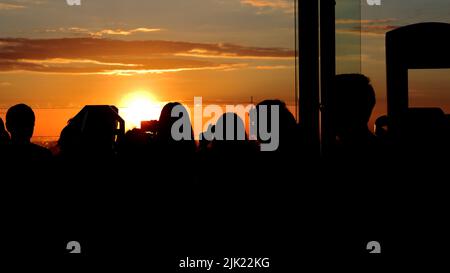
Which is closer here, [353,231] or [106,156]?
[353,231]

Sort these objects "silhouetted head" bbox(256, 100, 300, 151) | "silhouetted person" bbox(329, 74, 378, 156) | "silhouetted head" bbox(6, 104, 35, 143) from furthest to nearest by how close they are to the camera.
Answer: "silhouetted head" bbox(6, 104, 35, 143), "silhouetted head" bbox(256, 100, 300, 151), "silhouetted person" bbox(329, 74, 378, 156)

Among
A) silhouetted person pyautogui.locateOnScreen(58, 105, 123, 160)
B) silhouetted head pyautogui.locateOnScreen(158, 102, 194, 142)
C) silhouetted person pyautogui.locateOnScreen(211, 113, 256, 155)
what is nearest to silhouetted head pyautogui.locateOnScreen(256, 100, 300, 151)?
silhouetted person pyautogui.locateOnScreen(211, 113, 256, 155)

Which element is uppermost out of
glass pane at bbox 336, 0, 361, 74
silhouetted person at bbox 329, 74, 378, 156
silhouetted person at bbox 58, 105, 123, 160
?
glass pane at bbox 336, 0, 361, 74

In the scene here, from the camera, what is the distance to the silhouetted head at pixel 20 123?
15.0 ft

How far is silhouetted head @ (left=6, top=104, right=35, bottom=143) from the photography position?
456 centimetres

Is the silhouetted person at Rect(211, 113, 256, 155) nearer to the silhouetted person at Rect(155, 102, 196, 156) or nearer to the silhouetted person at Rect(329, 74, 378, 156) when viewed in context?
the silhouetted person at Rect(155, 102, 196, 156)

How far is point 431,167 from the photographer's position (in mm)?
3521

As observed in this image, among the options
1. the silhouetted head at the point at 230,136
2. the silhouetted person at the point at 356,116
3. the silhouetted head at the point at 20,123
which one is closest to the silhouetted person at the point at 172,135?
the silhouetted head at the point at 230,136

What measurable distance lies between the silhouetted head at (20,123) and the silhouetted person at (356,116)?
2.15 m

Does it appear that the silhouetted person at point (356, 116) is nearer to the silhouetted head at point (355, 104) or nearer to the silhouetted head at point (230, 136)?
the silhouetted head at point (355, 104)

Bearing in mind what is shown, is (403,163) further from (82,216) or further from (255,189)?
(82,216)

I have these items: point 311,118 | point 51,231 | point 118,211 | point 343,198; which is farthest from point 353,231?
point 51,231

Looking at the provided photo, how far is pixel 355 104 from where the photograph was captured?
3447mm
